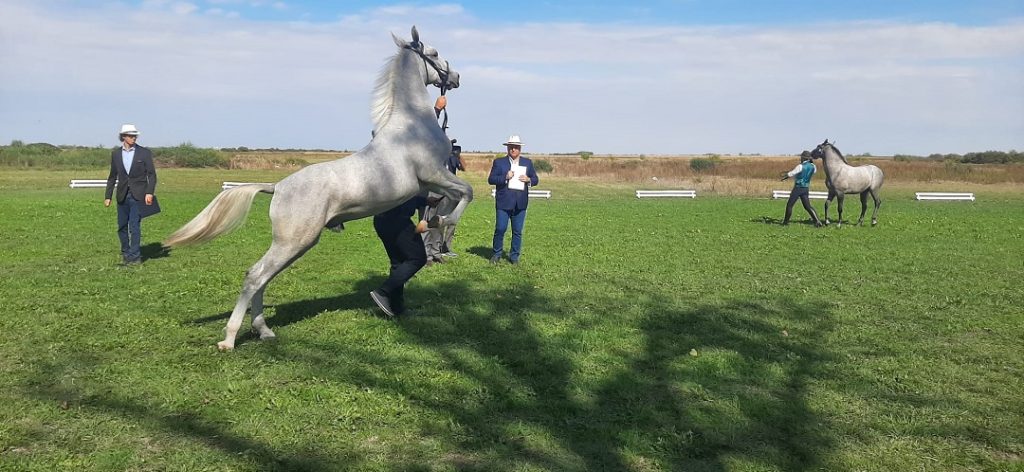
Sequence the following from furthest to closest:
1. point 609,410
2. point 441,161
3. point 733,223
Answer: point 733,223, point 441,161, point 609,410

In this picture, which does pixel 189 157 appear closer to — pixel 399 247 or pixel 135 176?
pixel 135 176

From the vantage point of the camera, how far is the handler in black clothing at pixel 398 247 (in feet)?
25.8

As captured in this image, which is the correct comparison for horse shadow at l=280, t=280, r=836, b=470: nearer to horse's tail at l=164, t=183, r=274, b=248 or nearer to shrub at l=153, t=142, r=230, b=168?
horse's tail at l=164, t=183, r=274, b=248

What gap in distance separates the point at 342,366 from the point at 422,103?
280cm

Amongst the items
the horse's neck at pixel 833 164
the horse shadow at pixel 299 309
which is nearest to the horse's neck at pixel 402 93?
the horse shadow at pixel 299 309

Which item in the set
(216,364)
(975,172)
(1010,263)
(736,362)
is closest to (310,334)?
(216,364)

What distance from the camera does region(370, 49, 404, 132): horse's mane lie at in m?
7.52

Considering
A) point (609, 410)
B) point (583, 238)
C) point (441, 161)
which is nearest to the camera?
point (609, 410)

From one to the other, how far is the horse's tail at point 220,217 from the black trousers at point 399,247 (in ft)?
4.29

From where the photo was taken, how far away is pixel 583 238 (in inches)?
644

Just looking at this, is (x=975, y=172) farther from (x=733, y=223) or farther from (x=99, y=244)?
(x=99, y=244)

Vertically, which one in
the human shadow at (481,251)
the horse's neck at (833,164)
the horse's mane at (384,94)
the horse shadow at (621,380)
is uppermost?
the horse's mane at (384,94)

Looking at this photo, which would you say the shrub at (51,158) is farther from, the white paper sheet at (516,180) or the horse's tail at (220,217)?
the horse's tail at (220,217)

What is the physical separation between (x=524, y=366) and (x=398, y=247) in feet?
7.15
